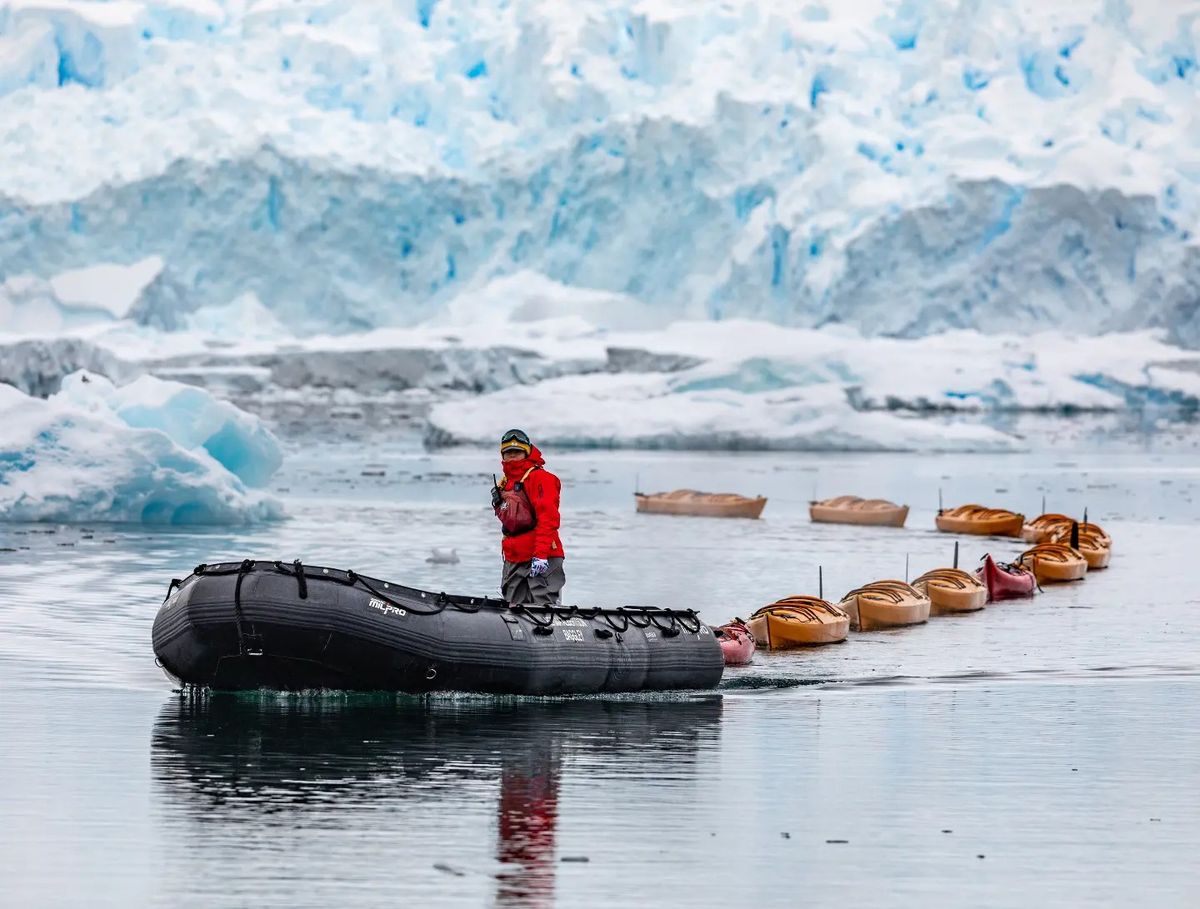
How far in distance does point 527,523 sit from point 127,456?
11026mm

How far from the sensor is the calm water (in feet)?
19.7

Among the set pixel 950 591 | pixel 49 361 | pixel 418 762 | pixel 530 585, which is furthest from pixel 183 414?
pixel 49 361

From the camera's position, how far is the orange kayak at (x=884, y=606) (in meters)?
13.5

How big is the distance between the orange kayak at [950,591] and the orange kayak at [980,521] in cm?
724

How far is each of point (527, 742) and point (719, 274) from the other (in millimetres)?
48768

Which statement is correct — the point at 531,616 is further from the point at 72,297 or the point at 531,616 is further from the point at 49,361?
the point at 72,297

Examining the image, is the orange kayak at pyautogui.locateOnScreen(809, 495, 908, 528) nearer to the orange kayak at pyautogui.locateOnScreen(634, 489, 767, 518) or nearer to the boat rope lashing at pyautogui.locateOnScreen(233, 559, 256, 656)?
the orange kayak at pyautogui.locateOnScreen(634, 489, 767, 518)

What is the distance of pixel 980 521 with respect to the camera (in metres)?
22.3

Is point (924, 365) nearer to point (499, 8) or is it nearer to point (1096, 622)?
point (499, 8)

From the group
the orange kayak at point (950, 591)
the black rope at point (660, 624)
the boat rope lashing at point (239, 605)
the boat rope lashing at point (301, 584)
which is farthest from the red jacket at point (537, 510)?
the orange kayak at point (950, 591)

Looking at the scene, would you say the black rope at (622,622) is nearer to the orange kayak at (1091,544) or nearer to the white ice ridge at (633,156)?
the orange kayak at (1091,544)

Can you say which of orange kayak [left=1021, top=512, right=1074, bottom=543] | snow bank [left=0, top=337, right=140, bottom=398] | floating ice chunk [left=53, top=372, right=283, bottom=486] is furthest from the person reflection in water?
snow bank [left=0, top=337, right=140, bottom=398]

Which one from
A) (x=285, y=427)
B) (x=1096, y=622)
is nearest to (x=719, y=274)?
(x=285, y=427)

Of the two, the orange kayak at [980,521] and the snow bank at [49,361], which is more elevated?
the snow bank at [49,361]
